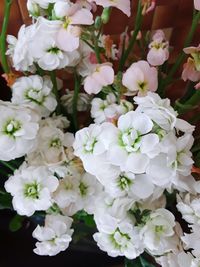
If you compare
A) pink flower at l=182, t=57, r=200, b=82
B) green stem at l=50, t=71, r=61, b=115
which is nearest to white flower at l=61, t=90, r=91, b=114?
green stem at l=50, t=71, r=61, b=115

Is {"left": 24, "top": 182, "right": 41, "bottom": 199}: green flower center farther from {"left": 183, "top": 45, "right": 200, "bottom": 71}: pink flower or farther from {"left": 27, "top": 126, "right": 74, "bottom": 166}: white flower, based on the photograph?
{"left": 183, "top": 45, "right": 200, "bottom": 71}: pink flower

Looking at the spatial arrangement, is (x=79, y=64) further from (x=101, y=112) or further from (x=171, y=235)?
(x=171, y=235)

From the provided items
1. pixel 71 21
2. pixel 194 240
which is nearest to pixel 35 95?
pixel 71 21

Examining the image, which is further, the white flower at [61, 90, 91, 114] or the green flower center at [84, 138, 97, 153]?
the white flower at [61, 90, 91, 114]

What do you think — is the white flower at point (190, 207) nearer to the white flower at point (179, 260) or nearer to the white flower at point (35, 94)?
the white flower at point (179, 260)

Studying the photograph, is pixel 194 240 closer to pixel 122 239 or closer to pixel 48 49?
pixel 122 239

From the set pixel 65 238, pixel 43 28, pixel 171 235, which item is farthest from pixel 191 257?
pixel 43 28

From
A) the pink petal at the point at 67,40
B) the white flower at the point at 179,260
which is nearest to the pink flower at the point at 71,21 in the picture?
the pink petal at the point at 67,40
